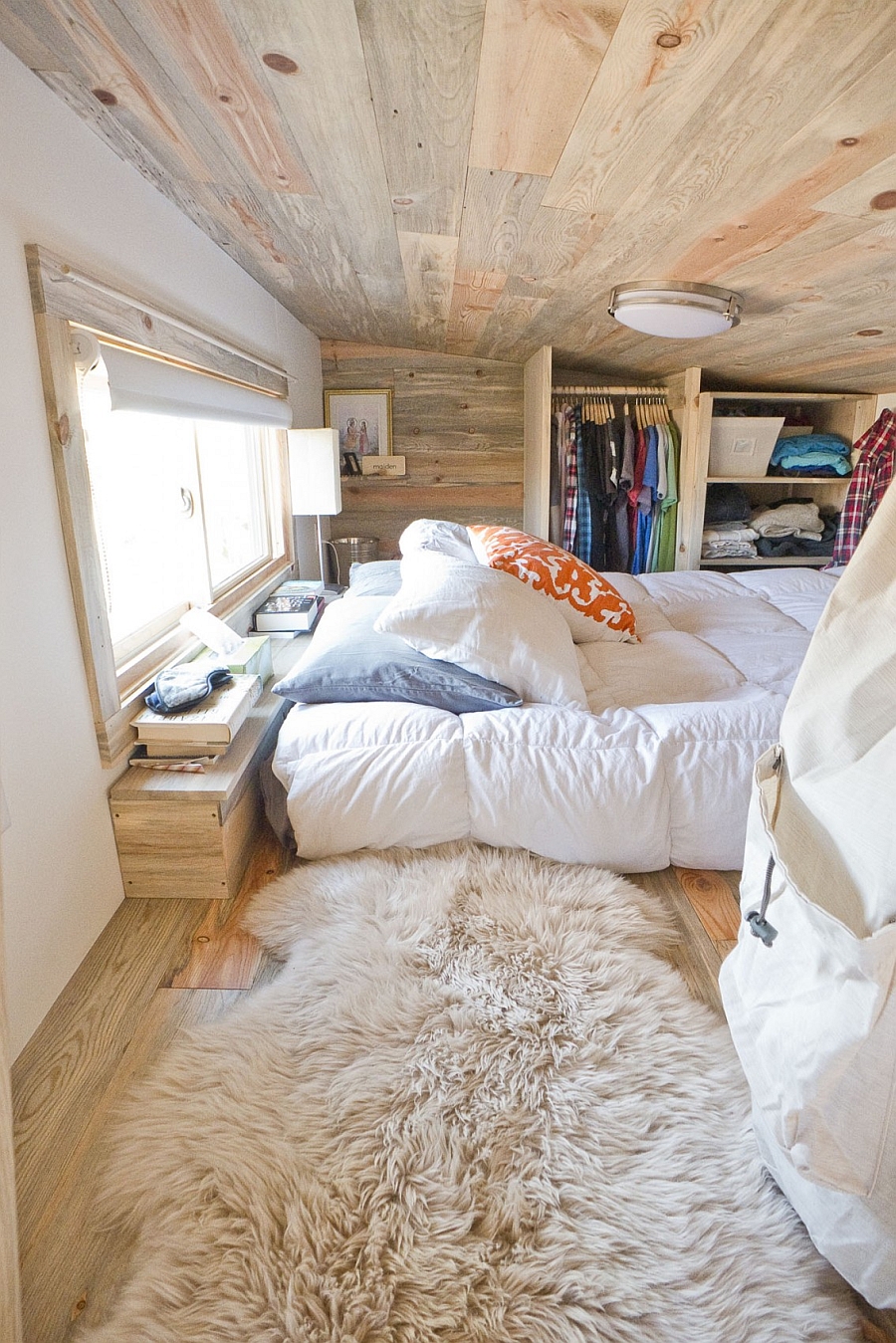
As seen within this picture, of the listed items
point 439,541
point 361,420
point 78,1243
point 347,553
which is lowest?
point 78,1243

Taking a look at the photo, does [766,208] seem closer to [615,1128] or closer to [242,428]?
[615,1128]

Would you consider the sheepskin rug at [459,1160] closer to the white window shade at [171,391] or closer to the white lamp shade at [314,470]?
the white window shade at [171,391]

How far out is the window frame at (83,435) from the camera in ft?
4.56

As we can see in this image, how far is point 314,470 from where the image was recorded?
136 inches

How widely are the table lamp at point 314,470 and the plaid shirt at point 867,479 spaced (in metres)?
2.58

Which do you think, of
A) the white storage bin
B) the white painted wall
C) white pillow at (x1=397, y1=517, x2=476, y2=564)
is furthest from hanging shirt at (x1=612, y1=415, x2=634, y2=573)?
the white painted wall

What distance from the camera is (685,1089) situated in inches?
48.4

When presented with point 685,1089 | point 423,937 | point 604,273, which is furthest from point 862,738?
point 604,273

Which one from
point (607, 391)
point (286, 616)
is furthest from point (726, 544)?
point (286, 616)

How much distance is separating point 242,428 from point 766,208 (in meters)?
2.31

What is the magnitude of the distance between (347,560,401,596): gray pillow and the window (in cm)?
45

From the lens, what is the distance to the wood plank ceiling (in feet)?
3.39

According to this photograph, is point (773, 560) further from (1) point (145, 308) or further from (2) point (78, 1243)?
(2) point (78, 1243)

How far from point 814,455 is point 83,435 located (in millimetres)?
3644
